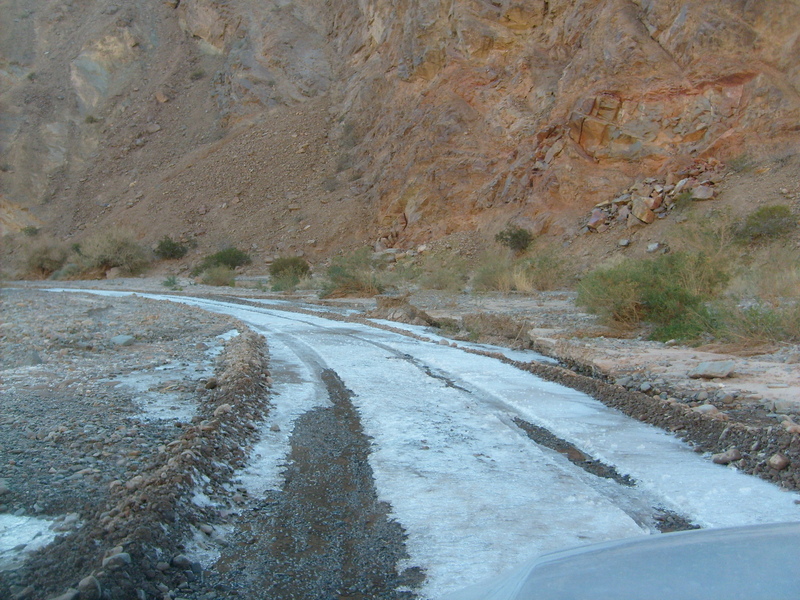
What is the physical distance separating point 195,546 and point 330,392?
356 cm

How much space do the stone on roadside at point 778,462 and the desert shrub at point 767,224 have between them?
54.7 ft

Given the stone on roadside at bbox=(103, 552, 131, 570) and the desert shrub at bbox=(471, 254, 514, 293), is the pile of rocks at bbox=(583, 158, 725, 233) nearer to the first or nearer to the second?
the desert shrub at bbox=(471, 254, 514, 293)

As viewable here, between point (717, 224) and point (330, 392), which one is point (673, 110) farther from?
point (330, 392)

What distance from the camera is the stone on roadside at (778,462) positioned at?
13.0 feet

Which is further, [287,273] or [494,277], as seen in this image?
[287,273]

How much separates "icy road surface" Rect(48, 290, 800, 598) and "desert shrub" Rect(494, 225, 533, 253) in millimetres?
18394

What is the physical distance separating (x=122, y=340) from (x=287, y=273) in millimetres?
18294

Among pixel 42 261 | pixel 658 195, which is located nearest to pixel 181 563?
pixel 658 195

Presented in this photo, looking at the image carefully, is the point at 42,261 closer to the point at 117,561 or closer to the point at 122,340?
the point at 122,340

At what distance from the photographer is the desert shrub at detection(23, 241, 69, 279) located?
4147cm

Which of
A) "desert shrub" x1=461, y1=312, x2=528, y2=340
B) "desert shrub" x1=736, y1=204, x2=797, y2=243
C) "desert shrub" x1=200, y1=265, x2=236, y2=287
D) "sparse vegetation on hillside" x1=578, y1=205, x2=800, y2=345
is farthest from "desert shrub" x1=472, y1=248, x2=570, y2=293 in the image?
"desert shrub" x1=200, y1=265, x2=236, y2=287

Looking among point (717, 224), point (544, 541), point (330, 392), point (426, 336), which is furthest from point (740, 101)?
point (544, 541)

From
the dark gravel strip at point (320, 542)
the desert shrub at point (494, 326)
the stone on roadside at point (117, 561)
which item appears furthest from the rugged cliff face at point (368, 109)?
the stone on roadside at point (117, 561)

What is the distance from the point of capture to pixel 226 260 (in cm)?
3428
